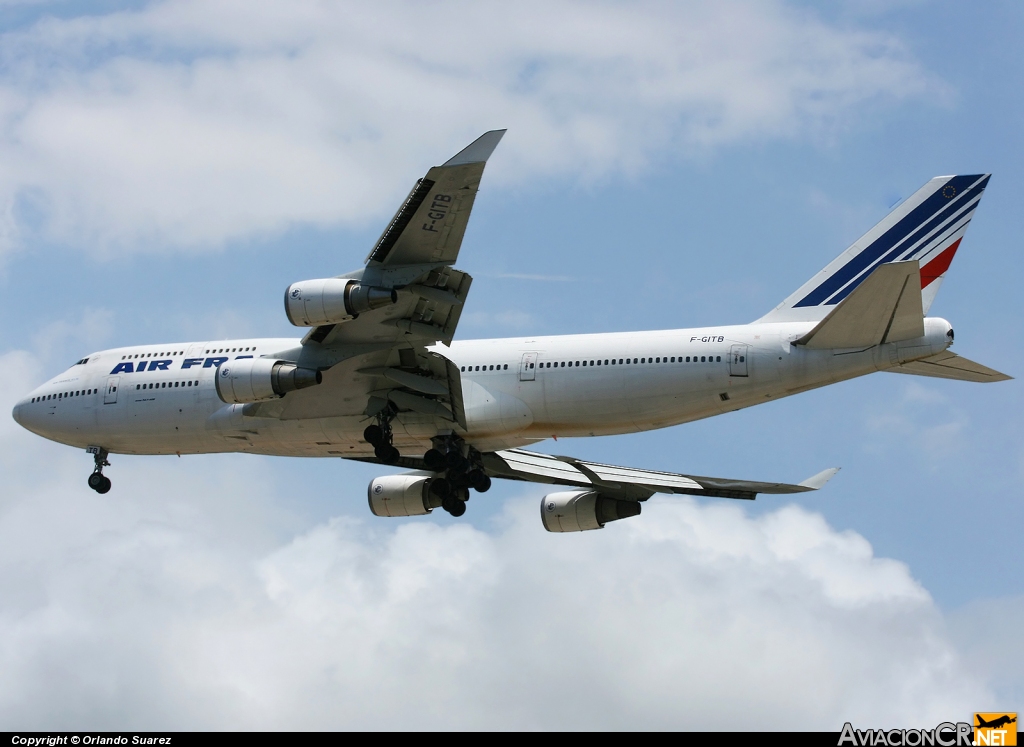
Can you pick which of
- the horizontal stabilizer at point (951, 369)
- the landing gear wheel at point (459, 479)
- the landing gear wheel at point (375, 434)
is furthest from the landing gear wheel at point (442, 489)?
the horizontal stabilizer at point (951, 369)

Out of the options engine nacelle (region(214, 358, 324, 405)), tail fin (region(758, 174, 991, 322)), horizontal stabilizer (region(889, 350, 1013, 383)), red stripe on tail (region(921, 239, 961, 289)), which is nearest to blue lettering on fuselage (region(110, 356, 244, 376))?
engine nacelle (region(214, 358, 324, 405))

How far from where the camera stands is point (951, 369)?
26.6 m

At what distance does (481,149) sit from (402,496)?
36.6 feet

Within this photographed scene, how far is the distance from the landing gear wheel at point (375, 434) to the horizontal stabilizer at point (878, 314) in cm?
884

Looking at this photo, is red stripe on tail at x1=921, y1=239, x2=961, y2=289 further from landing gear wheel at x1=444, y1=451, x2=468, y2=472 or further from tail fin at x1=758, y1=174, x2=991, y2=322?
landing gear wheel at x1=444, y1=451, x2=468, y2=472

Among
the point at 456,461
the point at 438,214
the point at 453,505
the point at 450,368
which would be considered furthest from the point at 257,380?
the point at 438,214

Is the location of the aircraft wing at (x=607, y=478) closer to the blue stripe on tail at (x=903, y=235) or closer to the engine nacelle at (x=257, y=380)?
the blue stripe on tail at (x=903, y=235)

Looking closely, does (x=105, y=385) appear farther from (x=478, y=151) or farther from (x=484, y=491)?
(x=478, y=151)

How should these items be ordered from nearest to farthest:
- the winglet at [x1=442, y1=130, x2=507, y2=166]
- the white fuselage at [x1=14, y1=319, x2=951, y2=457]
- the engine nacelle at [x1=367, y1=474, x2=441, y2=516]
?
1. the winglet at [x1=442, y1=130, x2=507, y2=166]
2. the white fuselage at [x1=14, y1=319, x2=951, y2=457]
3. the engine nacelle at [x1=367, y1=474, x2=441, y2=516]

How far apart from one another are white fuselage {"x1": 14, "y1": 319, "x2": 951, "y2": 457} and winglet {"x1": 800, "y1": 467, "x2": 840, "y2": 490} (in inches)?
134

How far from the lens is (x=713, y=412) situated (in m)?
28.1

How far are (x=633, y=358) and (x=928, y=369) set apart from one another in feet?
18.9

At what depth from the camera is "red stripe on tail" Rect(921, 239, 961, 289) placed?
2825 centimetres

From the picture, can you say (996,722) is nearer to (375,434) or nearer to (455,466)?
(455,466)
